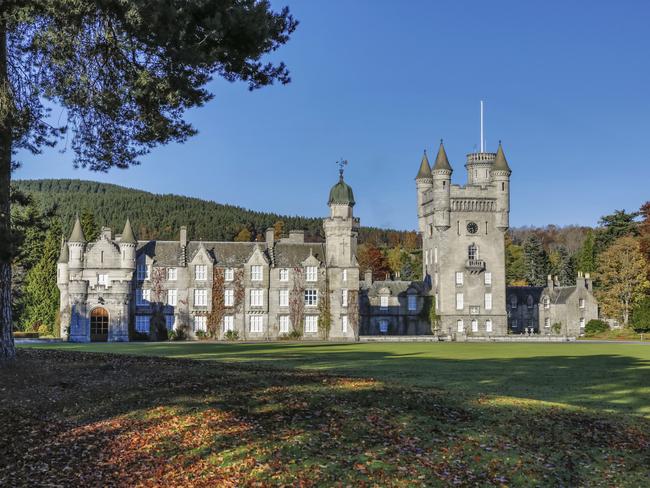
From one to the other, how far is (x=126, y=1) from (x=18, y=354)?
39.3 feet

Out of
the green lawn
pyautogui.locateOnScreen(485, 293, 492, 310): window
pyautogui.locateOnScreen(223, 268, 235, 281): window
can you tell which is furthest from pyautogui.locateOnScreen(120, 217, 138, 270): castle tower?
pyautogui.locateOnScreen(485, 293, 492, 310): window

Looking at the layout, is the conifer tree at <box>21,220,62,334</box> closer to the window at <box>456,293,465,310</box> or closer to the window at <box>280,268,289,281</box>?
the window at <box>280,268,289,281</box>

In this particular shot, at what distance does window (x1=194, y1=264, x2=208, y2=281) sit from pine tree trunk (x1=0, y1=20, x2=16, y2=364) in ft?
154

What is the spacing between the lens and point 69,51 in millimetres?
18312

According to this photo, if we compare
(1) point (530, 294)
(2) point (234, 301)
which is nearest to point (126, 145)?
(2) point (234, 301)

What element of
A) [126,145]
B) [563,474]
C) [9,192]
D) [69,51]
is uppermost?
[69,51]

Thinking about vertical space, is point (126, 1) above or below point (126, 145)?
above

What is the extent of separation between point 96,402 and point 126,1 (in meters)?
8.79

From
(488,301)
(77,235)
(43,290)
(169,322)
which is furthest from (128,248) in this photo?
(488,301)

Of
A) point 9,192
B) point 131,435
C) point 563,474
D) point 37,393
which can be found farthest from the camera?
point 9,192

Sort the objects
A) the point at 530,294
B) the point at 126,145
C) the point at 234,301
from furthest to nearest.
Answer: the point at 530,294 → the point at 234,301 → the point at 126,145

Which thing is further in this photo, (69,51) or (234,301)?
(234,301)

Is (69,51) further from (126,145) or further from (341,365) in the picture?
(341,365)

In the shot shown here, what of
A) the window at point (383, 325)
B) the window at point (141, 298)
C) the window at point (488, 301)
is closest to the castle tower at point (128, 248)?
the window at point (141, 298)
